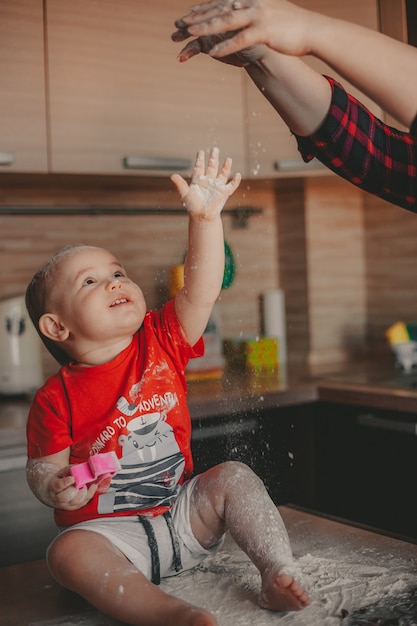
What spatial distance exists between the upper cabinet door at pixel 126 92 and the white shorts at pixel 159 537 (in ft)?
3.83

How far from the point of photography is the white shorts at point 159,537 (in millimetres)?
970

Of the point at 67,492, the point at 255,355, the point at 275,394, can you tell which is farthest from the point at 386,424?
the point at 67,492

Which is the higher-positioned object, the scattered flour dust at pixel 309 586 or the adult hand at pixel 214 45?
the adult hand at pixel 214 45

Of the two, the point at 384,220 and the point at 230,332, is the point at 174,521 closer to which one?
the point at 230,332

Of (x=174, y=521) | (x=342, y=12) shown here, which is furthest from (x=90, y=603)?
(x=342, y=12)

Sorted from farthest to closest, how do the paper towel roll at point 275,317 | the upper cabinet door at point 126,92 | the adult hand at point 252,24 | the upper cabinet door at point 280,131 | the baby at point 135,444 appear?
the paper towel roll at point 275,317, the upper cabinet door at point 280,131, the upper cabinet door at point 126,92, the baby at point 135,444, the adult hand at point 252,24

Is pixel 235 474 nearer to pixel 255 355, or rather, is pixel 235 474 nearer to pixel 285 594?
pixel 285 594

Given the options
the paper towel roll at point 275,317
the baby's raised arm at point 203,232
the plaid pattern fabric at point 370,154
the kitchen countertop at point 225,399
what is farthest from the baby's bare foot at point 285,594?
the paper towel roll at point 275,317

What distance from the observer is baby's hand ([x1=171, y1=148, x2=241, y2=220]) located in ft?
3.50

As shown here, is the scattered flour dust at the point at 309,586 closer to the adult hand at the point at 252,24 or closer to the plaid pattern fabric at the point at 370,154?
the plaid pattern fabric at the point at 370,154

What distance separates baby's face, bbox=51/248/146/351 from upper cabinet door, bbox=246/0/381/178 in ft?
3.73

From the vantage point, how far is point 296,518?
1.19 m

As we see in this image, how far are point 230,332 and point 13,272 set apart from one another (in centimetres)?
71

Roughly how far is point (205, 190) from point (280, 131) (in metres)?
1.27
